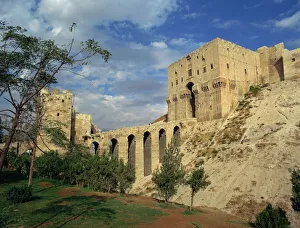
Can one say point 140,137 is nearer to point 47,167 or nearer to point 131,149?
point 131,149

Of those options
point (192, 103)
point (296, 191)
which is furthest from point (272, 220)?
point (192, 103)

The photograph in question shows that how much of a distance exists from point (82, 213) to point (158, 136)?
3119 centimetres

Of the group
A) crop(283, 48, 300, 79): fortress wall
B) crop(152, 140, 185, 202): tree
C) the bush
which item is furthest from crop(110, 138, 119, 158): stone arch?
crop(283, 48, 300, 79): fortress wall

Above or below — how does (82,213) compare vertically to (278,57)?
below

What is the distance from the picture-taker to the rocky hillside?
26.2m

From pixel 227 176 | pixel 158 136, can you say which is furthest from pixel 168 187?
pixel 158 136

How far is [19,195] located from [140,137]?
29.6m

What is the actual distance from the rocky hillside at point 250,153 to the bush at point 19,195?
18699mm

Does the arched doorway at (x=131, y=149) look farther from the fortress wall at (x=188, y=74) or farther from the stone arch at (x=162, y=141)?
the fortress wall at (x=188, y=74)

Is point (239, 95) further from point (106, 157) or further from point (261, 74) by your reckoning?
point (106, 157)

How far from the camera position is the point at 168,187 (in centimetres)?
2347

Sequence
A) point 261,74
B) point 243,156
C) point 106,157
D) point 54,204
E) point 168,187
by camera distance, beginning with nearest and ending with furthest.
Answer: point 54,204
point 168,187
point 106,157
point 243,156
point 261,74

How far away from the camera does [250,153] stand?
1313 inches

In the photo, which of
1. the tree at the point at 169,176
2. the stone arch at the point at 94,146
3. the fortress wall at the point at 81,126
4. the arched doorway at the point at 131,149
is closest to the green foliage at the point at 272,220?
the tree at the point at 169,176
